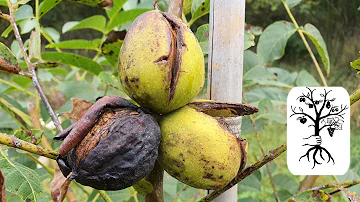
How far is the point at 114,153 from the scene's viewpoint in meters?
0.49

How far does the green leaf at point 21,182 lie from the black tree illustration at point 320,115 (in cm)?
35

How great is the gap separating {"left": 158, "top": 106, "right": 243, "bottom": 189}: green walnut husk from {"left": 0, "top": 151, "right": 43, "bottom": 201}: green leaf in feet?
0.56

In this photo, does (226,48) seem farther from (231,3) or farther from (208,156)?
(208,156)

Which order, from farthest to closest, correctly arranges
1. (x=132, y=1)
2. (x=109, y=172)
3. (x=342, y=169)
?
(x=132, y=1)
(x=342, y=169)
(x=109, y=172)

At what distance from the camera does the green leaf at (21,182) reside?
577 millimetres

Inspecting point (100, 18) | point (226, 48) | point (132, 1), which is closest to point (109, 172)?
point (226, 48)

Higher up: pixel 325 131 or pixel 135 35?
pixel 135 35

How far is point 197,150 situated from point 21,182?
0.78 feet

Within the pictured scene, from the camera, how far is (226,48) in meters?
0.61

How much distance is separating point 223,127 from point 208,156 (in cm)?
5

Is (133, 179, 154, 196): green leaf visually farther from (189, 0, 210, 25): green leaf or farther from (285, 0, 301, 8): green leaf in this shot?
(285, 0, 301, 8): green leaf

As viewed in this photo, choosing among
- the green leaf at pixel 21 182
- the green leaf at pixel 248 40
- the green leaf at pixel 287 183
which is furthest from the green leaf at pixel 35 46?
the green leaf at pixel 287 183

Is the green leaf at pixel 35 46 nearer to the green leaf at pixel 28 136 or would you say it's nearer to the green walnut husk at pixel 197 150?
the green leaf at pixel 28 136

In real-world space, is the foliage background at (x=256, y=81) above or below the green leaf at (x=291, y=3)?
below
